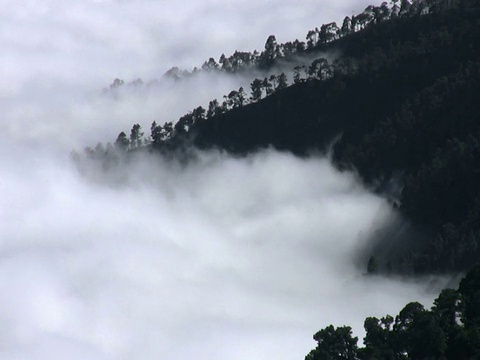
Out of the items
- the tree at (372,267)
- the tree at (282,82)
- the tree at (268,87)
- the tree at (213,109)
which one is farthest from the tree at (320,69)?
the tree at (372,267)

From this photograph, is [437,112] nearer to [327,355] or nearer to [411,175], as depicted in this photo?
[411,175]

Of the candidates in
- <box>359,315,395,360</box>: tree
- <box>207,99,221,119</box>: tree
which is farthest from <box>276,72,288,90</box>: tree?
<box>359,315,395,360</box>: tree

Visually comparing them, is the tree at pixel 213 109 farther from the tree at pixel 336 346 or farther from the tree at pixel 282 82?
the tree at pixel 336 346

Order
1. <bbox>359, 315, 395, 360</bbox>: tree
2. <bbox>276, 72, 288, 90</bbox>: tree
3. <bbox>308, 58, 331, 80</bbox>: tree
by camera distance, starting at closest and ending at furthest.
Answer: <bbox>359, 315, 395, 360</bbox>: tree < <bbox>308, 58, 331, 80</bbox>: tree < <bbox>276, 72, 288, 90</bbox>: tree

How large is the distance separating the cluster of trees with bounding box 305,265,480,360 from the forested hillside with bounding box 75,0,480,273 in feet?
192

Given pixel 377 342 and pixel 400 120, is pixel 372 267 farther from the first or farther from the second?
pixel 377 342

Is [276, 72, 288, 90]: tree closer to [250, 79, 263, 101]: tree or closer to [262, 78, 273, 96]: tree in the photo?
[262, 78, 273, 96]: tree

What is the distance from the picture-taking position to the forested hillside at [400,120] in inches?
5162

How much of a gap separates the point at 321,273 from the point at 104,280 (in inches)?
1673

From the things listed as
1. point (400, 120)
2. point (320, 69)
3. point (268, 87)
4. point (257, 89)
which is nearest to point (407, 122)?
Answer: point (400, 120)

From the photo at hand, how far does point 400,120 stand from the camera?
15562cm

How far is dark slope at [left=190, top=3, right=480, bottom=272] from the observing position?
130500mm

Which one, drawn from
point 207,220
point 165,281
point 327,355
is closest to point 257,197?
point 207,220

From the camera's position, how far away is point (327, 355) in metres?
58.0
